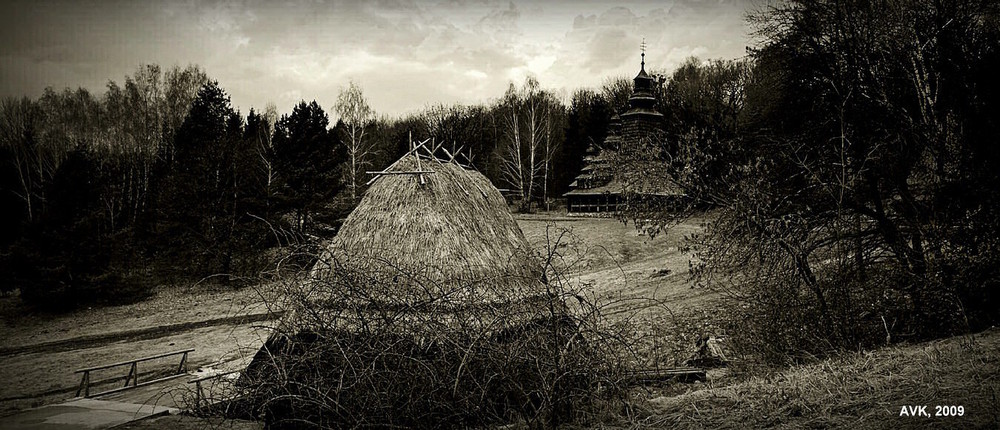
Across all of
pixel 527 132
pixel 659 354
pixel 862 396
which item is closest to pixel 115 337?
pixel 659 354

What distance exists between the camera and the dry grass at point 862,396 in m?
4.77

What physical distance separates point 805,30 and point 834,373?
25.1ft

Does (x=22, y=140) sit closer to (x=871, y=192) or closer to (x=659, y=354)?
(x=659, y=354)

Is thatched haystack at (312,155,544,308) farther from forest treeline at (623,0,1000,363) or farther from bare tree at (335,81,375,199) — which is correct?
bare tree at (335,81,375,199)

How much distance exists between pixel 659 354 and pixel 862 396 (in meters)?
5.85

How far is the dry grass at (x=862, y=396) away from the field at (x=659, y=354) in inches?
0.6

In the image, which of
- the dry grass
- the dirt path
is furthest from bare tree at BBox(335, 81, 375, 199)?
the dry grass

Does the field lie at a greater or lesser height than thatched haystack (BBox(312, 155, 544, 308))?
lesser

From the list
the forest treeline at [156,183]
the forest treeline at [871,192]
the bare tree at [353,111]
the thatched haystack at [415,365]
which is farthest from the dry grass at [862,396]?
the bare tree at [353,111]

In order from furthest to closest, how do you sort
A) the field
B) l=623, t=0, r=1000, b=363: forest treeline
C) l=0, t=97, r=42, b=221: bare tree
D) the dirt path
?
the dirt path < l=0, t=97, r=42, b=221: bare tree < l=623, t=0, r=1000, b=363: forest treeline < the field

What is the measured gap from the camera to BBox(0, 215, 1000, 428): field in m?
5.23

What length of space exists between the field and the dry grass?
0.02m

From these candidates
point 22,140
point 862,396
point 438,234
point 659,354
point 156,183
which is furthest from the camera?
point 156,183

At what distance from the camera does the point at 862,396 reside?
5445 mm
